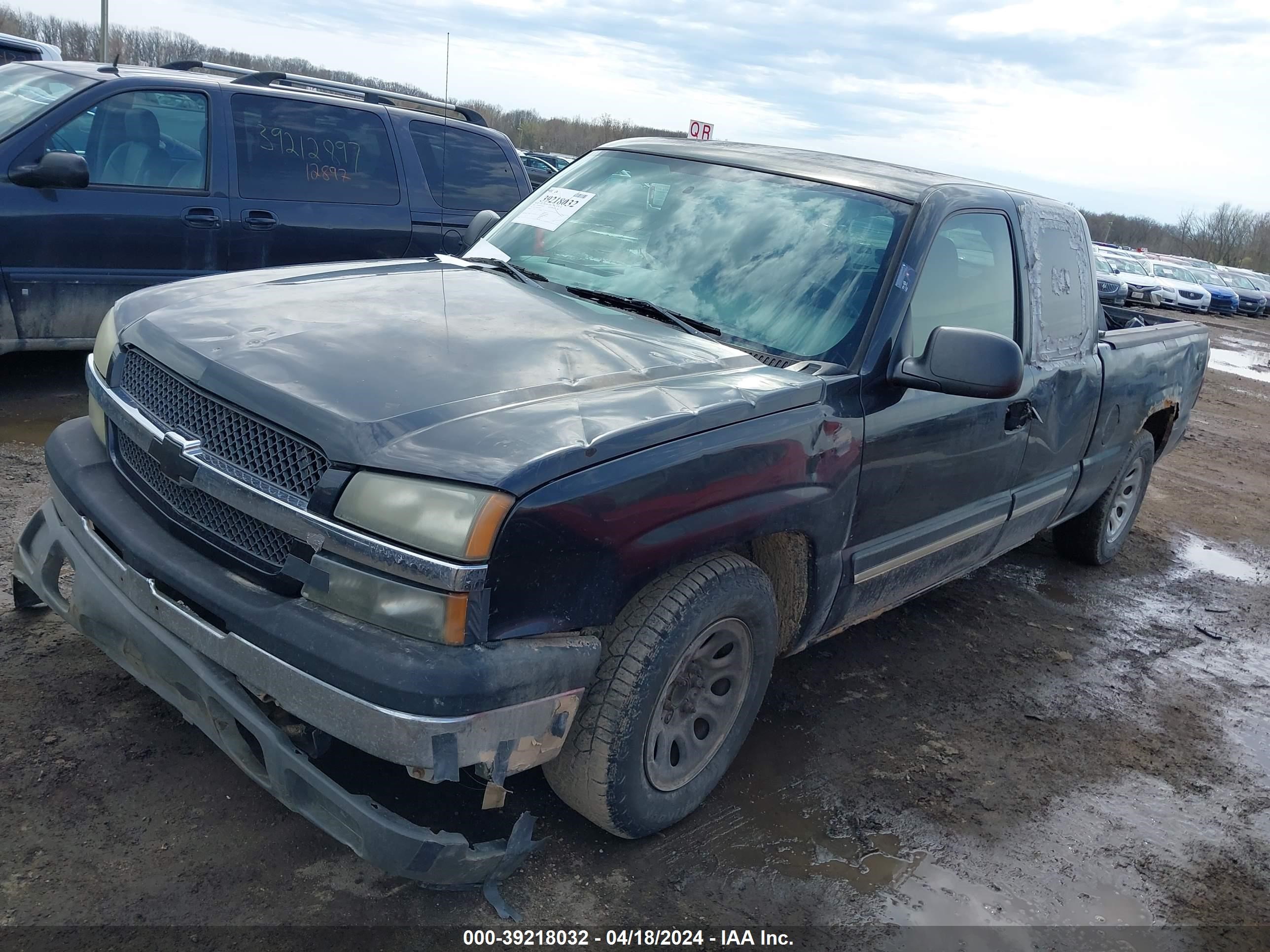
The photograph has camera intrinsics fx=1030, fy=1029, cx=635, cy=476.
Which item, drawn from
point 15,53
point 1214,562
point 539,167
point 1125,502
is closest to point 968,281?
point 1125,502

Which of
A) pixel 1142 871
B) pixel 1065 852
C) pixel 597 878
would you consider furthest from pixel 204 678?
pixel 1142 871

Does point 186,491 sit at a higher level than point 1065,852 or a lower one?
higher

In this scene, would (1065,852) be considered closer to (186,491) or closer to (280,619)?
(280,619)

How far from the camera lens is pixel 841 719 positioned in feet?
12.5

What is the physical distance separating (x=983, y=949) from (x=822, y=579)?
3.59 feet

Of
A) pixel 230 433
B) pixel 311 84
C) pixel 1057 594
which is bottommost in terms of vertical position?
pixel 1057 594

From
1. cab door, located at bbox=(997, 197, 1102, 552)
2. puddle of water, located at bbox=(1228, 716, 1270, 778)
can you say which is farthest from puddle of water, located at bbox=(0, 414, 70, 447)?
puddle of water, located at bbox=(1228, 716, 1270, 778)

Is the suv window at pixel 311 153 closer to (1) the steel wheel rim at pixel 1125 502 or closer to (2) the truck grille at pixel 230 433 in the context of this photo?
(2) the truck grille at pixel 230 433

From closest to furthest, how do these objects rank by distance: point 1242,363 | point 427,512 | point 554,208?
point 427,512 < point 554,208 < point 1242,363

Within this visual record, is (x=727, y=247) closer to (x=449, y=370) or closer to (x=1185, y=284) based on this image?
(x=449, y=370)

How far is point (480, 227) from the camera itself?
4.37 metres

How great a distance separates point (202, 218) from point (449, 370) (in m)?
4.33

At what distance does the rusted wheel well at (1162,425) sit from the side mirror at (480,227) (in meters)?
3.62

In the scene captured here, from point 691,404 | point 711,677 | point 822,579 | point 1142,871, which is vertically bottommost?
point 1142,871
